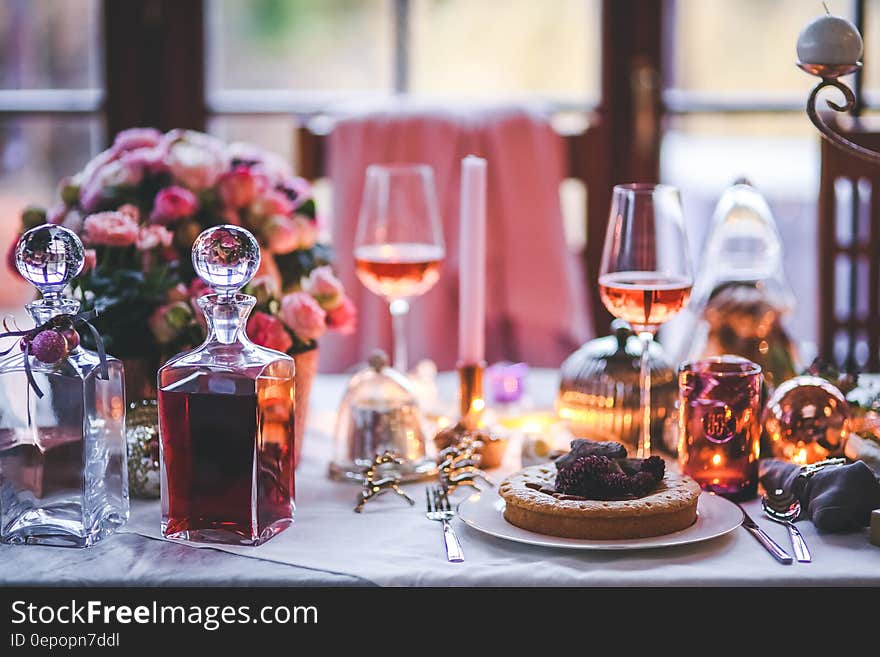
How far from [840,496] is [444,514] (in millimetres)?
356

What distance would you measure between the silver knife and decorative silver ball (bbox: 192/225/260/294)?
1.62 ft

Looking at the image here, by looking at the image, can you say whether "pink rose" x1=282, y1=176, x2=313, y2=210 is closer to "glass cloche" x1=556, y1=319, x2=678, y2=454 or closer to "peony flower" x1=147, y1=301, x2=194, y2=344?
"peony flower" x1=147, y1=301, x2=194, y2=344

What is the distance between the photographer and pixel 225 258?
987 millimetres

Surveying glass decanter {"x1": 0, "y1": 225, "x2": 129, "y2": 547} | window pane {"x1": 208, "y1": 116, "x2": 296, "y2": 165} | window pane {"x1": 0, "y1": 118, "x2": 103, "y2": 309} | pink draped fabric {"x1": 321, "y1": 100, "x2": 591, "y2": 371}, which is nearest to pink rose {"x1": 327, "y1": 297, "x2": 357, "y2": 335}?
glass decanter {"x1": 0, "y1": 225, "x2": 129, "y2": 547}

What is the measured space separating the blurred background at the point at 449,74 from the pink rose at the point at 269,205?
178cm

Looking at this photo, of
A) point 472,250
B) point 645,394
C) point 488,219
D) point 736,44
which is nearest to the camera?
point 645,394

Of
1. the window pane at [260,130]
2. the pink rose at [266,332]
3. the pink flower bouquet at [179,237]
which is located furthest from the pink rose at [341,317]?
the window pane at [260,130]

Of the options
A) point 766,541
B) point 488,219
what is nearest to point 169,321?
point 766,541

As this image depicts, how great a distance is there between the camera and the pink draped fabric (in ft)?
7.57

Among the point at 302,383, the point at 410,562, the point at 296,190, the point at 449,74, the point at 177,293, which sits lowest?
the point at 410,562

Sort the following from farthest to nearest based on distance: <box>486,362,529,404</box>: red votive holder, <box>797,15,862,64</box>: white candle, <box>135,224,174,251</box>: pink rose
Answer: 1. <box>486,362,529,404</box>: red votive holder
2. <box>135,224,174,251</box>: pink rose
3. <box>797,15,862,64</box>: white candle

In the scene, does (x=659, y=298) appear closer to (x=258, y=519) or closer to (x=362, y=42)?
(x=258, y=519)

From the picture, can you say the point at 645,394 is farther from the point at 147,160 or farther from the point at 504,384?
the point at 147,160

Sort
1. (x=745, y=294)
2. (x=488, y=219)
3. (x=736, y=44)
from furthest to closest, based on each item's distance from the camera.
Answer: (x=736, y=44) → (x=488, y=219) → (x=745, y=294)
